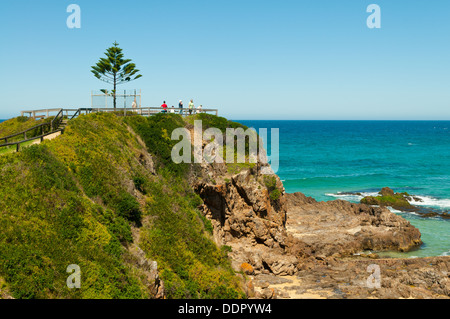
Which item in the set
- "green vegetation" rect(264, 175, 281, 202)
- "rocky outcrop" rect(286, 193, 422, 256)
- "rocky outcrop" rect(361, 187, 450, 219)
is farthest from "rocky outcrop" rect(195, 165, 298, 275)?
"rocky outcrop" rect(361, 187, 450, 219)

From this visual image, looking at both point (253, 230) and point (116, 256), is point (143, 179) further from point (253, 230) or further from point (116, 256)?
point (253, 230)

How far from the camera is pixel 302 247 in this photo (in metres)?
35.8

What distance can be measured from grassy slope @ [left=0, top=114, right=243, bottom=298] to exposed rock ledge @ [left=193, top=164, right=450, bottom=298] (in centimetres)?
400

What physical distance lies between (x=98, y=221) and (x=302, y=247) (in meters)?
21.7

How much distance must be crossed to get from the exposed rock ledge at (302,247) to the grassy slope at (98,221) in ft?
13.1

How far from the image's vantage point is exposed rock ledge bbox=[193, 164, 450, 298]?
27.9 m

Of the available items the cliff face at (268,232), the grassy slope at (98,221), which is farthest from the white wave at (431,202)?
the grassy slope at (98,221)

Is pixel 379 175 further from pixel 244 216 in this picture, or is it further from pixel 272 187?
pixel 244 216

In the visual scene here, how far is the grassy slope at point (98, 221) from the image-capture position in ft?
50.5

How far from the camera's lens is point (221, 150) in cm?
3688

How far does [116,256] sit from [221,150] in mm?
19939

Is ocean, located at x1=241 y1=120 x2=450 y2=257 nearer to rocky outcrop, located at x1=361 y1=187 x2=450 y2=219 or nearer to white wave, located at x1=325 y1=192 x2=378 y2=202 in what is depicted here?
white wave, located at x1=325 y1=192 x2=378 y2=202
